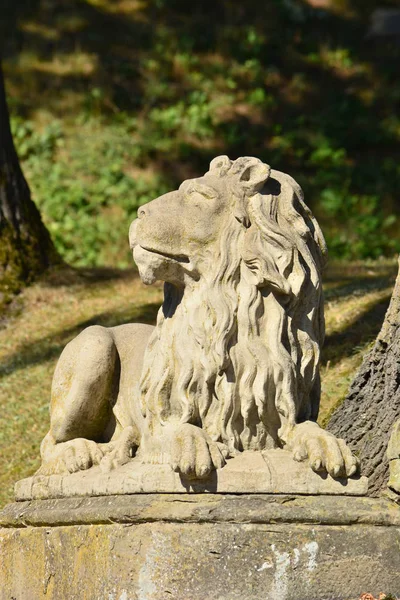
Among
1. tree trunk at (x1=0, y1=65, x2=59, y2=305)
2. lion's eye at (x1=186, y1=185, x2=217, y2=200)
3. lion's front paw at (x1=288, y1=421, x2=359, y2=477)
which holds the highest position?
lion's eye at (x1=186, y1=185, x2=217, y2=200)

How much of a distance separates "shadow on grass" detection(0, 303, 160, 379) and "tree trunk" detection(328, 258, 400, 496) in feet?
14.6

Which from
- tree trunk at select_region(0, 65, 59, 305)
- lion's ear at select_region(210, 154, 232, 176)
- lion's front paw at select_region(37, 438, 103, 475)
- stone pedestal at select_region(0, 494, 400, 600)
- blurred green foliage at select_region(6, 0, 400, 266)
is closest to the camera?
stone pedestal at select_region(0, 494, 400, 600)

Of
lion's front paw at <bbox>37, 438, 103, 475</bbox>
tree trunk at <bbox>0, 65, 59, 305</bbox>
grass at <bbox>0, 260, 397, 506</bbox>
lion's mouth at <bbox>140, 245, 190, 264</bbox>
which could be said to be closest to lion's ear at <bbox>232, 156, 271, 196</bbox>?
lion's mouth at <bbox>140, 245, 190, 264</bbox>

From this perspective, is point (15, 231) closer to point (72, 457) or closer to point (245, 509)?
point (72, 457)

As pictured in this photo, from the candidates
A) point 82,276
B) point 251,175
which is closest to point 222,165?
point 251,175

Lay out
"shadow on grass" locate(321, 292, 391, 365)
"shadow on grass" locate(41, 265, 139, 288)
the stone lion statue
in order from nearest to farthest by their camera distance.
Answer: the stone lion statue → "shadow on grass" locate(321, 292, 391, 365) → "shadow on grass" locate(41, 265, 139, 288)

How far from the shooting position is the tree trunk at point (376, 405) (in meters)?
5.64

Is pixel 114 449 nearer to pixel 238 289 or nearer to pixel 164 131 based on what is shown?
pixel 238 289

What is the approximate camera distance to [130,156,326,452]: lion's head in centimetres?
474

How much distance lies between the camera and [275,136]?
19125 millimetres

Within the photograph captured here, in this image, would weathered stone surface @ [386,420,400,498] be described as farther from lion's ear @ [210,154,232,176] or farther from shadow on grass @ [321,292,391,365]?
shadow on grass @ [321,292,391,365]

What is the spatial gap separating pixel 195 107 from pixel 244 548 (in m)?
15.6

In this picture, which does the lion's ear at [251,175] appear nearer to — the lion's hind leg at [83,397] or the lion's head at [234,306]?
the lion's head at [234,306]

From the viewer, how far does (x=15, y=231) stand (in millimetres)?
11828
